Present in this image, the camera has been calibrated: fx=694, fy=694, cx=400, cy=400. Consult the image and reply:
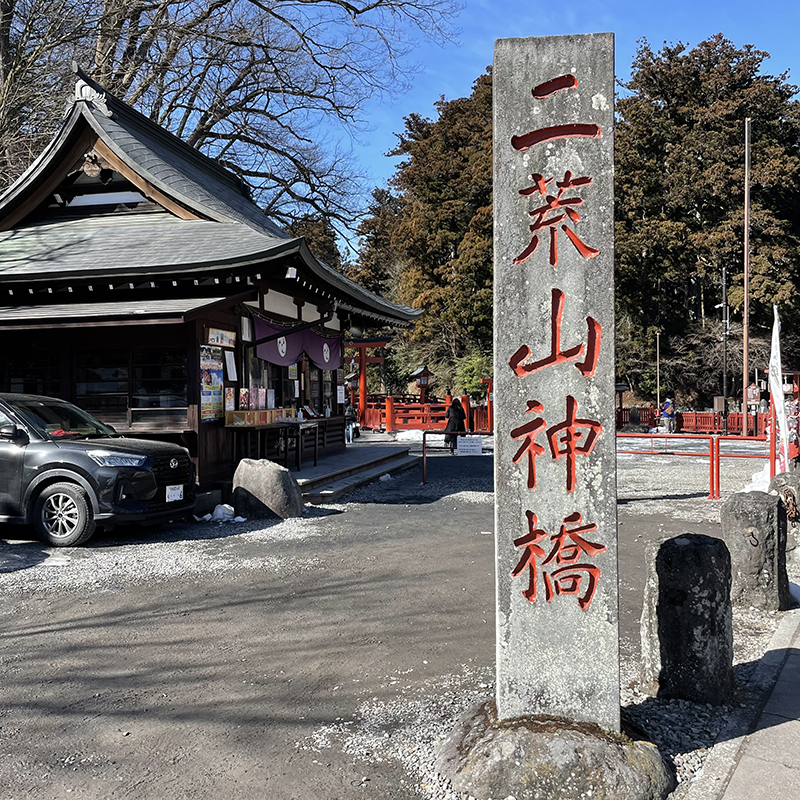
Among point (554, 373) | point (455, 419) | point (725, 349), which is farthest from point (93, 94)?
point (725, 349)

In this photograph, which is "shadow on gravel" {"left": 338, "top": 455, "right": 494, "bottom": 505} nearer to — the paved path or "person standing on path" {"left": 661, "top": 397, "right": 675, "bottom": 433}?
the paved path

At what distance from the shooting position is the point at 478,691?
13.1 ft

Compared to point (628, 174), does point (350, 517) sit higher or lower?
lower

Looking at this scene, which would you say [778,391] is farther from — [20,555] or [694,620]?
[20,555]

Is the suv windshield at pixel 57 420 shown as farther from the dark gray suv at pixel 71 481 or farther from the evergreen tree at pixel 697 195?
the evergreen tree at pixel 697 195

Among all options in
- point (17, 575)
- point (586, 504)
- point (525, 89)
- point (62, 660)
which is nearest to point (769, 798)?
point (586, 504)

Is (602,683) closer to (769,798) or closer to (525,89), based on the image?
(769,798)

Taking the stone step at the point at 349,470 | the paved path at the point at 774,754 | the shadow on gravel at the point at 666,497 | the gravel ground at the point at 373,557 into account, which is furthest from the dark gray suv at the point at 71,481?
the shadow on gravel at the point at 666,497

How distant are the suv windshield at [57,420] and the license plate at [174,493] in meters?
1.23

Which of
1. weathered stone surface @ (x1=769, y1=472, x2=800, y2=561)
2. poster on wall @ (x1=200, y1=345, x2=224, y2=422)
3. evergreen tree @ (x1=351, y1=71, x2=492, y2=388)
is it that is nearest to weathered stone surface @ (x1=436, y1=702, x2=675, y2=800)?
weathered stone surface @ (x1=769, y1=472, x2=800, y2=561)

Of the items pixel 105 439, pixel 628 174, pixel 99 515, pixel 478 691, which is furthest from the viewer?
pixel 628 174

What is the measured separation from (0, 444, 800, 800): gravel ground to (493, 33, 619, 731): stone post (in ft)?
2.03

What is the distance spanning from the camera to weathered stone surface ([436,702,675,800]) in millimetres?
2861

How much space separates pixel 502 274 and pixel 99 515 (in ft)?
19.8
